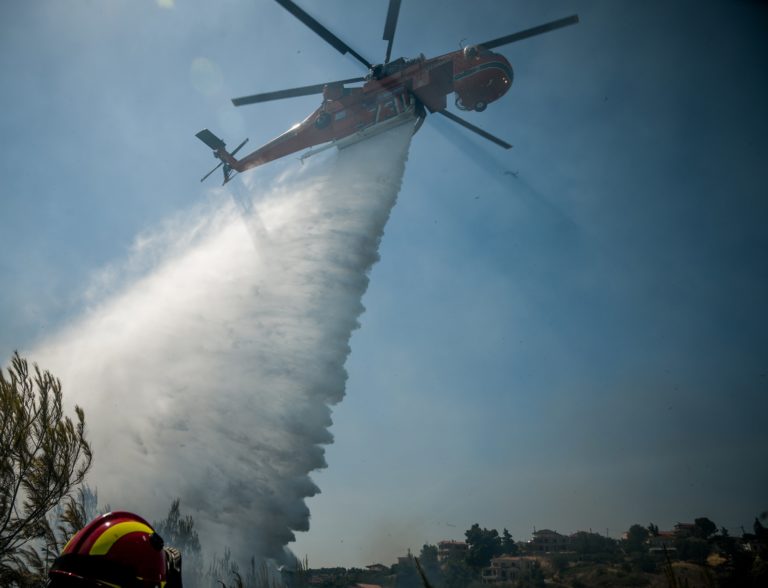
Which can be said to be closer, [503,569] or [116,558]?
[116,558]

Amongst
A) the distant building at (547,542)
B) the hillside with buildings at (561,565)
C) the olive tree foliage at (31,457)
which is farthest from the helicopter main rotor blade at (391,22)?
the distant building at (547,542)

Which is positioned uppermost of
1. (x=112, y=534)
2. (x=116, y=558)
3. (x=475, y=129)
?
(x=475, y=129)

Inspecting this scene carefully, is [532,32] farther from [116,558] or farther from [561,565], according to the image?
[561,565]

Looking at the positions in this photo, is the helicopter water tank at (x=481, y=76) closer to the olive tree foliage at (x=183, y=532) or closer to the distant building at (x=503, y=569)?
the olive tree foliage at (x=183, y=532)

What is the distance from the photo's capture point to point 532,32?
57.1 ft

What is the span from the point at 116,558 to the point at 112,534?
0.15 meters

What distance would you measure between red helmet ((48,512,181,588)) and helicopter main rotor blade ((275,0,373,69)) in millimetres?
18855

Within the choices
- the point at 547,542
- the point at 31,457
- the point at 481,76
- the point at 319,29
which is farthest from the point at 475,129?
the point at 547,542

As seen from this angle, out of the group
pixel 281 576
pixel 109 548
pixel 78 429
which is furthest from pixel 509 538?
pixel 109 548

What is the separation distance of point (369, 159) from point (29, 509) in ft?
52.1

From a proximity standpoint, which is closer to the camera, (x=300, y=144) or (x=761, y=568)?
(x=761, y=568)

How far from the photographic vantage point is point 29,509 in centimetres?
940

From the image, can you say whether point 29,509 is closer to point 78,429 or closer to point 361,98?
point 78,429

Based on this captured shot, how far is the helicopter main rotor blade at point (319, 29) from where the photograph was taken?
16.8m
